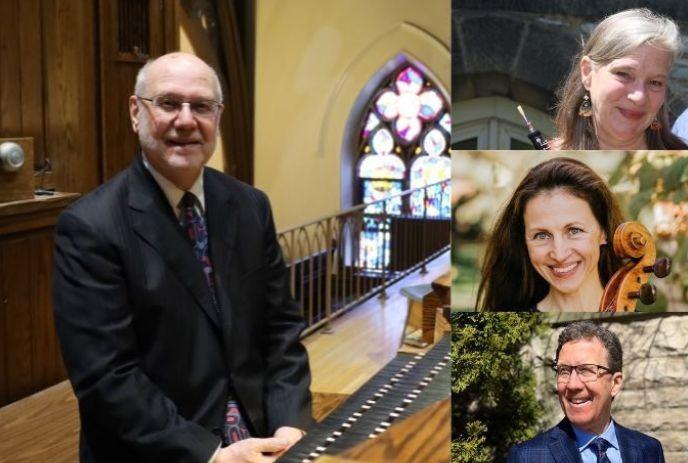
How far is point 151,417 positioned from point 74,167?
4.38m

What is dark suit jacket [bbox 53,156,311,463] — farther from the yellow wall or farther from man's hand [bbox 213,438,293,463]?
the yellow wall

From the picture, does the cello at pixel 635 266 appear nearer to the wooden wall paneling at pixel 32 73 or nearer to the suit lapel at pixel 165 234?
the suit lapel at pixel 165 234

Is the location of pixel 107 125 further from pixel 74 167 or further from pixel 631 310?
pixel 631 310

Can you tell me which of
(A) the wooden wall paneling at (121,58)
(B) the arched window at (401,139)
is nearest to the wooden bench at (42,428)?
(A) the wooden wall paneling at (121,58)

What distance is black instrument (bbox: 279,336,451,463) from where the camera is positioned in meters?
1.86

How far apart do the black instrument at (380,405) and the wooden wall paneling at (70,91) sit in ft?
13.5

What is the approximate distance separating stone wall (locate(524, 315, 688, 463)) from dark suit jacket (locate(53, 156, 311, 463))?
39.8 inches

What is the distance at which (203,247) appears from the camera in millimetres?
2385

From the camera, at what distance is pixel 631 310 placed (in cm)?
140

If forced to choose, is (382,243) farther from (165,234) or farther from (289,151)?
(165,234)

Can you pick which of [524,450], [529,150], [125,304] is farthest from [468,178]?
[125,304]

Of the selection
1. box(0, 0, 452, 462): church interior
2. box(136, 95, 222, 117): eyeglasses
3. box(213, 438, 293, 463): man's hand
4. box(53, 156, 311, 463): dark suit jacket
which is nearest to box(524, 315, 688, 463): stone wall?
box(0, 0, 452, 462): church interior

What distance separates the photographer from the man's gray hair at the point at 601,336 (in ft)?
4.63

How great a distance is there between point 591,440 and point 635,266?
25 cm
